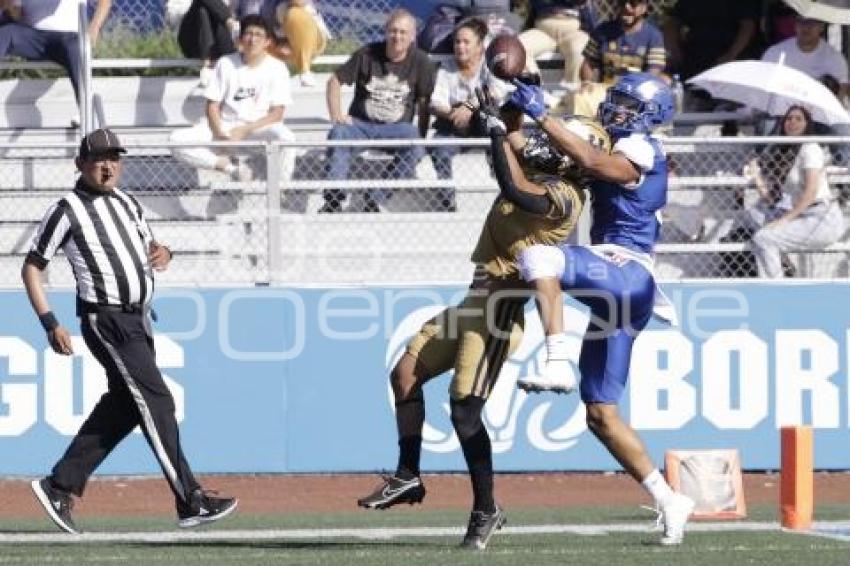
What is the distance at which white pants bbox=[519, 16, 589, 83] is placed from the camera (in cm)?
1521

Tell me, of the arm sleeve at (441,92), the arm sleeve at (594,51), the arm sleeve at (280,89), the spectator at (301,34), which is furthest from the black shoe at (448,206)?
the spectator at (301,34)

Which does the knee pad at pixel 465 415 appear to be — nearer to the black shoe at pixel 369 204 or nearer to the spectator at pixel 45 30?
the black shoe at pixel 369 204

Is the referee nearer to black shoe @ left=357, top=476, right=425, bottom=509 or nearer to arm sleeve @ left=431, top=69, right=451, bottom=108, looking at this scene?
black shoe @ left=357, top=476, right=425, bottom=509

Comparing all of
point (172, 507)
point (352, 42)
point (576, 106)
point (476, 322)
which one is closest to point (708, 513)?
point (476, 322)

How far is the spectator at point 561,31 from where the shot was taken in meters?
15.2

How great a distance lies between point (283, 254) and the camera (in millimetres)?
12859

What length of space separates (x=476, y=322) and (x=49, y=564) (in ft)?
7.05

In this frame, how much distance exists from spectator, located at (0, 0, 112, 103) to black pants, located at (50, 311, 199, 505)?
5.76 metres

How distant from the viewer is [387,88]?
1401 cm

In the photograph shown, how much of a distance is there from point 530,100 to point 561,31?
7451 mm

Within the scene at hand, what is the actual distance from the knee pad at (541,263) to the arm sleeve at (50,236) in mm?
2448

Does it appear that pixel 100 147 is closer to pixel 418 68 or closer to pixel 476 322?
pixel 476 322

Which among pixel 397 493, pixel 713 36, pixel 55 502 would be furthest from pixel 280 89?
pixel 397 493

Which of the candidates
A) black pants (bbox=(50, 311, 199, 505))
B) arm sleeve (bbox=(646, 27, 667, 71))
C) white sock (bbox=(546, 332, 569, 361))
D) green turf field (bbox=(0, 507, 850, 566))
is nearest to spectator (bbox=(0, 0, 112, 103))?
arm sleeve (bbox=(646, 27, 667, 71))
